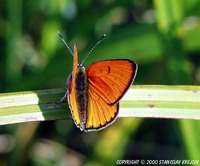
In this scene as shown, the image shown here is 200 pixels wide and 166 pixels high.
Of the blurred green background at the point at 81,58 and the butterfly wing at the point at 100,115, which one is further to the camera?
the blurred green background at the point at 81,58

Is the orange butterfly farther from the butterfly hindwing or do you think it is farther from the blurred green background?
the blurred green background

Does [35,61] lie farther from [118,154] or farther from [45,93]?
[45,93]

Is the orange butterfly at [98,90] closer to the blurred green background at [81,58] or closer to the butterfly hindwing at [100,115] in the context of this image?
the butterfly hindwing at [100,115]

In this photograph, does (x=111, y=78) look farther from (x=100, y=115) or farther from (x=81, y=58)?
(x=81, y=58)

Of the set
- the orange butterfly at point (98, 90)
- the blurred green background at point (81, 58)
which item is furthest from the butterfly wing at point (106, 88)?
the blurred green background at point (81, 58)

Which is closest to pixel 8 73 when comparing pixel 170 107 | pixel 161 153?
pixel 161 153

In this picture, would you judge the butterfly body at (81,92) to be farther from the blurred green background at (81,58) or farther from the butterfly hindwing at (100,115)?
the blurred green background at (81,58)

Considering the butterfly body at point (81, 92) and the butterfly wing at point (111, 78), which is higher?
the butterfly wing at point (111, 78)
